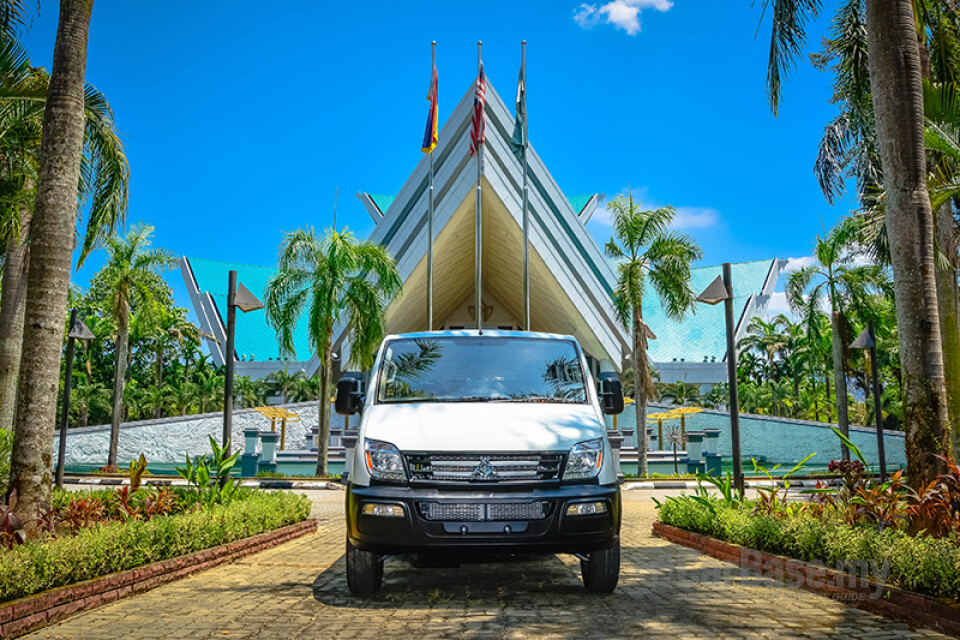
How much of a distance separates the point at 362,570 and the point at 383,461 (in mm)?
869

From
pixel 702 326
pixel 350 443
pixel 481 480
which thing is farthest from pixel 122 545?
pixel 702 326

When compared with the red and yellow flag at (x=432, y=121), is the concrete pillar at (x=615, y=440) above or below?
below

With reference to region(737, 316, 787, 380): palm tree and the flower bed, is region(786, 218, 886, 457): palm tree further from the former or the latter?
region(737, 316, 787, 380): palm tree

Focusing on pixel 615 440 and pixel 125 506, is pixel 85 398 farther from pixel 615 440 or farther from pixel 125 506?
pixel 125 506

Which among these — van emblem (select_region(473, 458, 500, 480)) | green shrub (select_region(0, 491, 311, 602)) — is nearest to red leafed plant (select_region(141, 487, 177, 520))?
green shrub (select_region(0, 491, 311, 602))

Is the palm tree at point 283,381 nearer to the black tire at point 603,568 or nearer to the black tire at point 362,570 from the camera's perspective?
the black tire at point 362,570

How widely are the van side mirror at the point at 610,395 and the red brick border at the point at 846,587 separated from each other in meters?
1.93

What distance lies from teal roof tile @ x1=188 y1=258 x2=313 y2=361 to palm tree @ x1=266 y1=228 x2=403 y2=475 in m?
36.0

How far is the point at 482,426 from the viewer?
4.91 metres

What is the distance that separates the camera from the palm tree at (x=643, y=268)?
18.6 m

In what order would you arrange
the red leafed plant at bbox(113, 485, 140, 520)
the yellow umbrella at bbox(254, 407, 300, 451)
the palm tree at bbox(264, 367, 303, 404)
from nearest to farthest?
the red leafed plant at bbox(113, 485, 140, 520), the yellow umbrella at bbox(254, 407, 300, 451), the palm tree at bbox(264, 367, 303, 404)

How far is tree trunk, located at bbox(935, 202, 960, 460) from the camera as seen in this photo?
8.65 metres

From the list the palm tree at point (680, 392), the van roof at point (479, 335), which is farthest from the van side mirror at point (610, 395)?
the palm tree at point (680, 392)

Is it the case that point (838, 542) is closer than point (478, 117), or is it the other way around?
point (838, 542)
